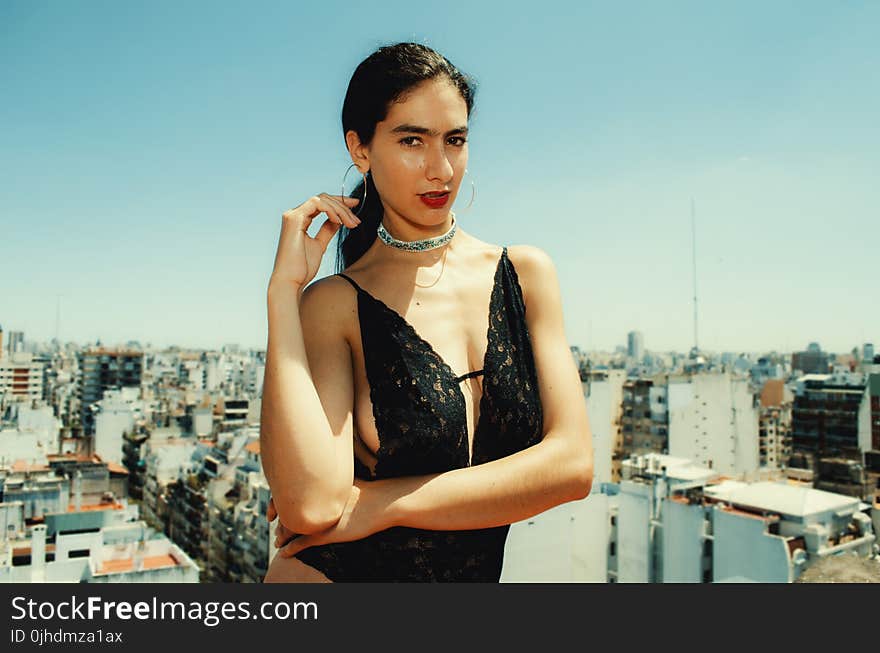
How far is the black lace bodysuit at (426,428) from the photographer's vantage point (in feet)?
3.39

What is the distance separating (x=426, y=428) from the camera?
1021 millimetres

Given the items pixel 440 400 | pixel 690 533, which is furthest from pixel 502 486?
pixel 690 533

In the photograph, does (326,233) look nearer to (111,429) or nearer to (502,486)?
(502,486)

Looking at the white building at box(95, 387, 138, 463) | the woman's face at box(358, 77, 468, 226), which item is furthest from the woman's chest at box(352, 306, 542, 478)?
the white building at box(95, 387, 138, 463)

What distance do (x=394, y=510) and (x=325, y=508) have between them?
98mm

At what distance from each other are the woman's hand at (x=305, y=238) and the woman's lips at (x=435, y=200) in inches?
4.8

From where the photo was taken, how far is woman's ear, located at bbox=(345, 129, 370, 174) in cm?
117

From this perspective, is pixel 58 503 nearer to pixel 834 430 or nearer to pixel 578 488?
pixel 578 488

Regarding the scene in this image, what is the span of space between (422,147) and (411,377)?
37 centimetres

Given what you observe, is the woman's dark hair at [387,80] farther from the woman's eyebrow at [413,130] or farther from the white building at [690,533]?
the white building at [690,533]

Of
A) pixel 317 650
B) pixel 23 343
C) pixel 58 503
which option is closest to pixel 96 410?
pixel 58 503

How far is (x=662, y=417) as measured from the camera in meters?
27.8

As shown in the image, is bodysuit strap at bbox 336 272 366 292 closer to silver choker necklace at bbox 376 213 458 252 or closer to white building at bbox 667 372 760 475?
silver choker necklace at bbox 376 213 458 252

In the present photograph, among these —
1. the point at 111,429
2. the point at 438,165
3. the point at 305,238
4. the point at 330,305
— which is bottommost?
the point at 111,429
